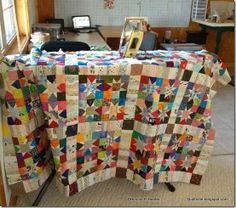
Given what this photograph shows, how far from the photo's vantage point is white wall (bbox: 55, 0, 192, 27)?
3.56 m

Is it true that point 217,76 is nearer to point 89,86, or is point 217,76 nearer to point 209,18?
point 89,86

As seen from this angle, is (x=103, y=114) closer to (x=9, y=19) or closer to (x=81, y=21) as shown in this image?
(x=9, y=19)

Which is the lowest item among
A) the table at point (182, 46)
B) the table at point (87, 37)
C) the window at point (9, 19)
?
the table at point (182, 46)

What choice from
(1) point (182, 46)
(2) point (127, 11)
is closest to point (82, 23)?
(2) point (127, 11)

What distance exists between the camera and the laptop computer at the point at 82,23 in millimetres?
3431

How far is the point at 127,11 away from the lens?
3.72m

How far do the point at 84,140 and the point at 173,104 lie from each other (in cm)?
51

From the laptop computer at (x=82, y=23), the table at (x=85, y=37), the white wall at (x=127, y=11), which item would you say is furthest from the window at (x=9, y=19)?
the white wall at (x=127, y=11)

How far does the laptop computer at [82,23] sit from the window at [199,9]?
58.2 inches

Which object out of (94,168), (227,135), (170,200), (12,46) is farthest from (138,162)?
(12,46)

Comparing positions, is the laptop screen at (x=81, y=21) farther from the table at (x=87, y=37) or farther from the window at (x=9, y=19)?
the window at (x=9, y=19)

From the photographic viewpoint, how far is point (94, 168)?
155cm

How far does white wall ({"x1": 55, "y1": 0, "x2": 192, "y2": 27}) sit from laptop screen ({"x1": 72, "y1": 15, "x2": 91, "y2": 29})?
0.41 ft

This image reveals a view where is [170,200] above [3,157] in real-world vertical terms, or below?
below
